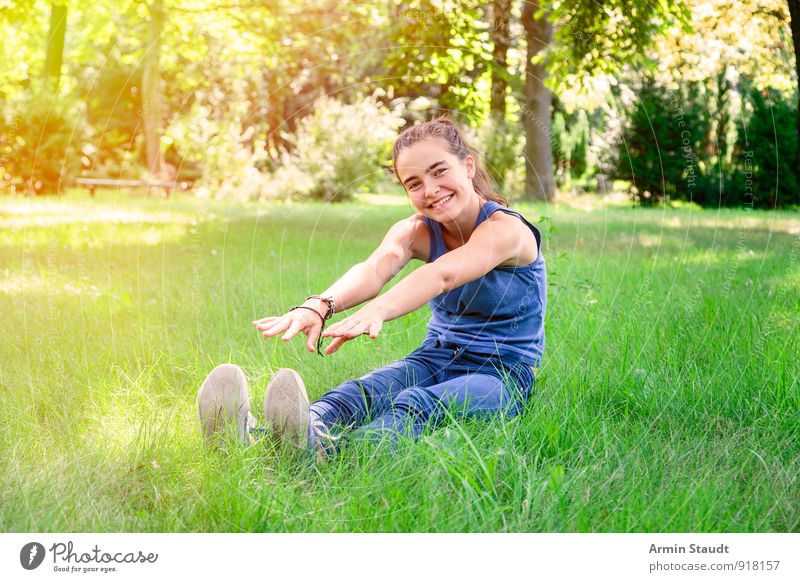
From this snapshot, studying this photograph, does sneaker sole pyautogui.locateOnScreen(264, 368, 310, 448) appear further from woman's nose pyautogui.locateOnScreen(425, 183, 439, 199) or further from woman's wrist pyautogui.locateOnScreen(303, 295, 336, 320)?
woman's nose pyautogui.locateOnScreen(425, 183, 439, 199)

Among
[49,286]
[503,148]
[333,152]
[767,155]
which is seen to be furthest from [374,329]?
[767,155]

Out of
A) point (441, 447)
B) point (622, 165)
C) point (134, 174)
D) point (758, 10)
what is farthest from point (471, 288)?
point (134, 174)

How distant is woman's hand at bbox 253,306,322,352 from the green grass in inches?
14.6

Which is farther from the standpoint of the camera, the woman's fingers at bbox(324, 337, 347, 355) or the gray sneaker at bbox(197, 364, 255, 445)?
the gray sneaker at bbox(197, 364, 255, 445)

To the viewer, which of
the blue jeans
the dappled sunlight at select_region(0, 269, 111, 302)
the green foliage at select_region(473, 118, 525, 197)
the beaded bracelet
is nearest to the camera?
the beaded bracelet

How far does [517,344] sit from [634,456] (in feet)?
1.91

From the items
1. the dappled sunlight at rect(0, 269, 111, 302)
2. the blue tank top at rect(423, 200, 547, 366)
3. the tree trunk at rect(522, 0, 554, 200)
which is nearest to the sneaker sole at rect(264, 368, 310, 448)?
the blue tank top at rect(423, 200, 547, 366)

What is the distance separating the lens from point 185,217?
9.22 m

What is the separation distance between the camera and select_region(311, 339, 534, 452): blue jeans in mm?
2588

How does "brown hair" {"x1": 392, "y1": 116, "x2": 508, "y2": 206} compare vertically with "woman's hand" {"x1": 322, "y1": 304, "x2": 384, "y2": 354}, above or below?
above

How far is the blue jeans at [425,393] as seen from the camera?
259 cm

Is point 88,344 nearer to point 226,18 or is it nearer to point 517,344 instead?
point 517,344

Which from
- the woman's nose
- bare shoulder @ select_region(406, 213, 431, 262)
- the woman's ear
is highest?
the woman's ear

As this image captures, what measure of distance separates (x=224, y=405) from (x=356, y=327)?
482 millimetres
